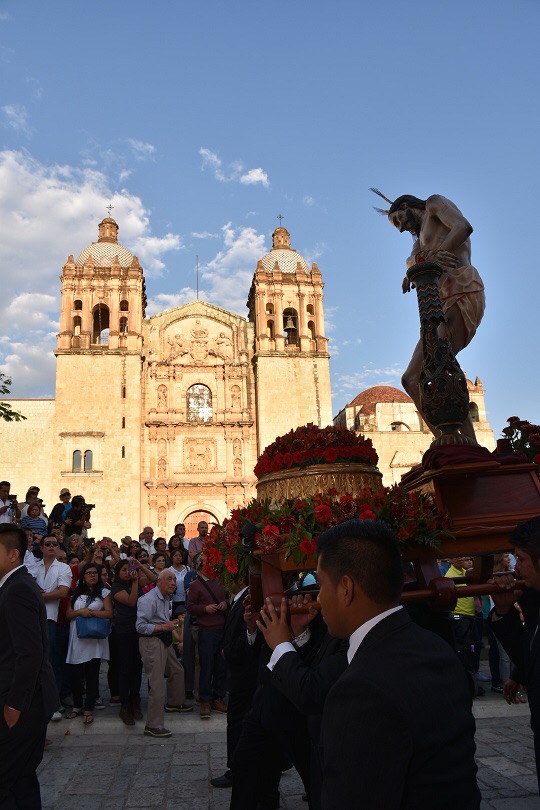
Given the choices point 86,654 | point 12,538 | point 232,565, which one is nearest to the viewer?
point 232,565

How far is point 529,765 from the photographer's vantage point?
5.31 metres

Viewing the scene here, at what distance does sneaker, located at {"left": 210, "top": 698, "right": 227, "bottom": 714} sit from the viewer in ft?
24.4

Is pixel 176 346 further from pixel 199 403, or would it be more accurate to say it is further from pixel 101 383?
pixel 101 383

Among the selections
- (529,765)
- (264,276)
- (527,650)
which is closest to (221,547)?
(527,650)

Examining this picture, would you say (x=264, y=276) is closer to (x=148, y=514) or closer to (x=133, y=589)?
(x=148, y=514)

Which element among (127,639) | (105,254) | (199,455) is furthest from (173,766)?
(105,254)

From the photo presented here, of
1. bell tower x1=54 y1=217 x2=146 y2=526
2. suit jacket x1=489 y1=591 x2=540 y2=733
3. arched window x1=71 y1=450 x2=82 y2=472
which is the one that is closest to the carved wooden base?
suit jacket x1=489 y1=591 x2=540 y2=733

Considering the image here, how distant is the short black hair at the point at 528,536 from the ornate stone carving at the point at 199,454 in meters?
27.3

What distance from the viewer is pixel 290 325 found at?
3194cm

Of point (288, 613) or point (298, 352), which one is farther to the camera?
point (298, 352)

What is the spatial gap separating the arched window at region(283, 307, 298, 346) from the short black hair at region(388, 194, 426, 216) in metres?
27.3

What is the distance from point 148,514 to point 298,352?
10760 millimetres

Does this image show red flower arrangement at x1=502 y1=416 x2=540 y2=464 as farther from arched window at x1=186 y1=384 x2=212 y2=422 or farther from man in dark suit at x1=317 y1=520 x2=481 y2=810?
arched window at x1=186 y1=384 x2=212 y2=422

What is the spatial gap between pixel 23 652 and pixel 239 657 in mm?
1857
